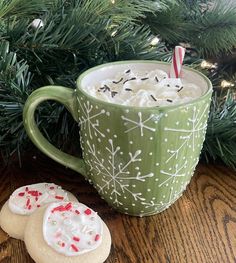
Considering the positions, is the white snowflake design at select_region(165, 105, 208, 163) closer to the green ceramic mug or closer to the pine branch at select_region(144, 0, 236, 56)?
the green ceramic mug

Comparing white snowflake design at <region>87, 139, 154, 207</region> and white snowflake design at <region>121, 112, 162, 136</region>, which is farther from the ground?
white snowflake design at <region>121, 112, 162, 136</region>

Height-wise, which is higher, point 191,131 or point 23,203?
point 191,131

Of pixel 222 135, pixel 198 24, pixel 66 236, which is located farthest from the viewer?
pixel 198 24

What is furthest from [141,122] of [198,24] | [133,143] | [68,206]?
[198,24]

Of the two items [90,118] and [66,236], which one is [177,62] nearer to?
[90,118]

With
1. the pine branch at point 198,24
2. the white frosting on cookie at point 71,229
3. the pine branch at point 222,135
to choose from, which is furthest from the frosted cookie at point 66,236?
the pine branch at point 198,24

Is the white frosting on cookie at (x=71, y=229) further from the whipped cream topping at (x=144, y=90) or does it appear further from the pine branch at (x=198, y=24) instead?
the pine branch at (x=198, y=24)

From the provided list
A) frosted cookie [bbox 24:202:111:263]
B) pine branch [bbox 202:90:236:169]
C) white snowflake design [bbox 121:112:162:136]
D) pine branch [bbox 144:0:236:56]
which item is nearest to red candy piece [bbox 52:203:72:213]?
frosted cookie [bbox 24:202:111:263]
